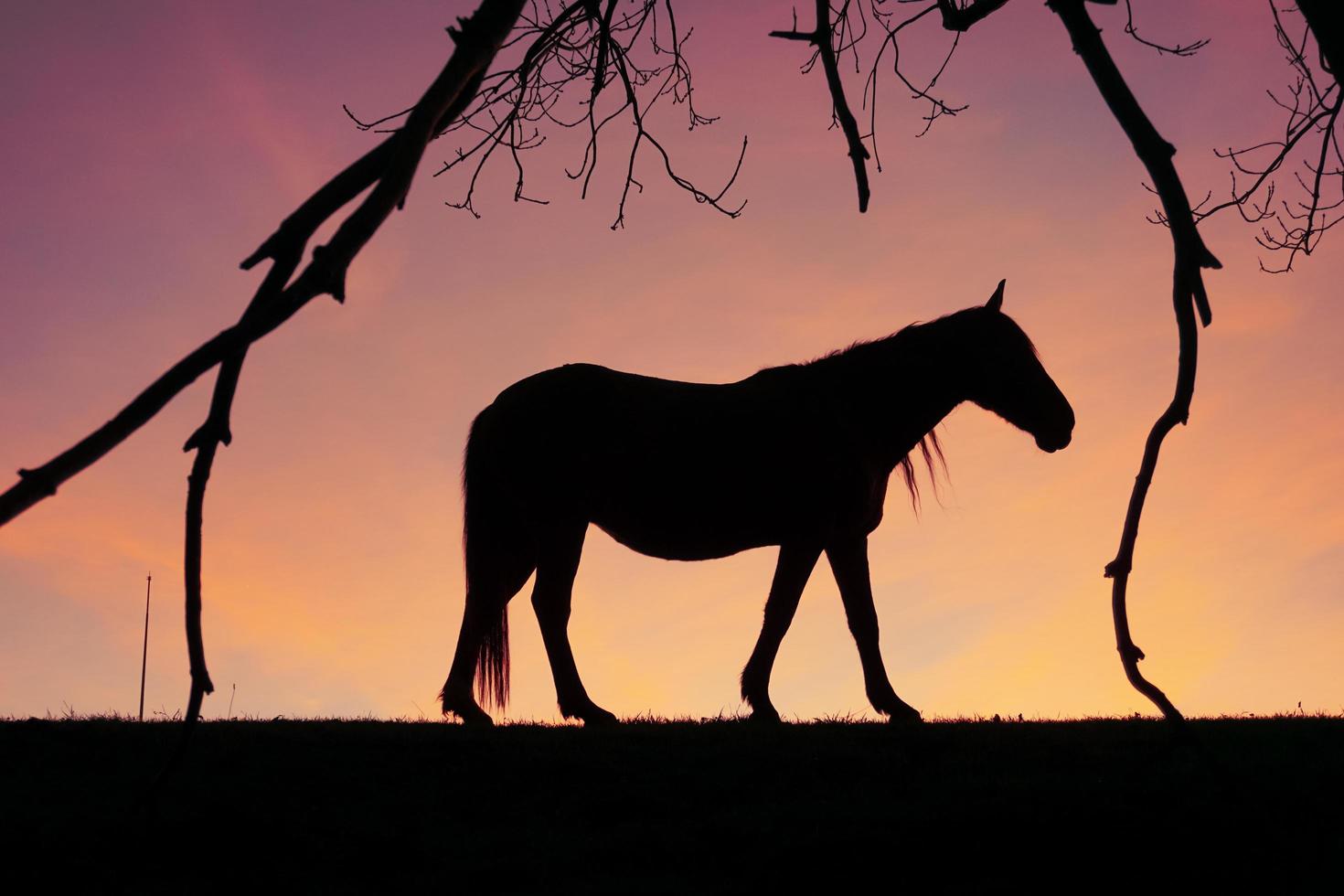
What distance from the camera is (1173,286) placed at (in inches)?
130

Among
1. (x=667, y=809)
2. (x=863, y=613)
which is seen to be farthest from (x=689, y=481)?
(x=667, y=809)

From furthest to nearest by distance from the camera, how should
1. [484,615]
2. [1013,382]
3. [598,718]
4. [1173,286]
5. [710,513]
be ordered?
[1013,382] < [710,513] < [484,615] < [598,718] < [1173,286]

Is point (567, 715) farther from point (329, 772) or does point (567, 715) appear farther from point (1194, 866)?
point (1194, 866)

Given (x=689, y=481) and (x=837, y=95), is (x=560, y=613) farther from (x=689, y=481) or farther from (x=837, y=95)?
(x=837, y=95)

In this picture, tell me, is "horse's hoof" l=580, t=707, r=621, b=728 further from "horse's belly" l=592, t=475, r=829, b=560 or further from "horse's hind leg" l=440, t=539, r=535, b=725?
"horse's belly" l=592, t=475, r=829, b=560

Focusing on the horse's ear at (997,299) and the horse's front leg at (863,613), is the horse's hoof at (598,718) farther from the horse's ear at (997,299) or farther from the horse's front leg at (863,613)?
the horse's ear at (997,299)

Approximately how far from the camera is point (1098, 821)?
609cm

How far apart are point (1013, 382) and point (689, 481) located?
98.4 inches

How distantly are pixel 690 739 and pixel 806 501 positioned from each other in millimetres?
2161

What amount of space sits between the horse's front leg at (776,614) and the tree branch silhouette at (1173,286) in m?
5.60

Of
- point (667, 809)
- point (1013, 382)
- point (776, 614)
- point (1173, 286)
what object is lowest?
point (667, 809)

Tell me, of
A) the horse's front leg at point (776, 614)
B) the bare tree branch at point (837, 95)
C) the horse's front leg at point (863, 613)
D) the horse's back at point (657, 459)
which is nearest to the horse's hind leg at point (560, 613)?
the horse's back at point (657, 459)

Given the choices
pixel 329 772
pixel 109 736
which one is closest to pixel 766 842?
pixel 329 772

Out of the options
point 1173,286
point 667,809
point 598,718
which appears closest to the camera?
point 1173,286
